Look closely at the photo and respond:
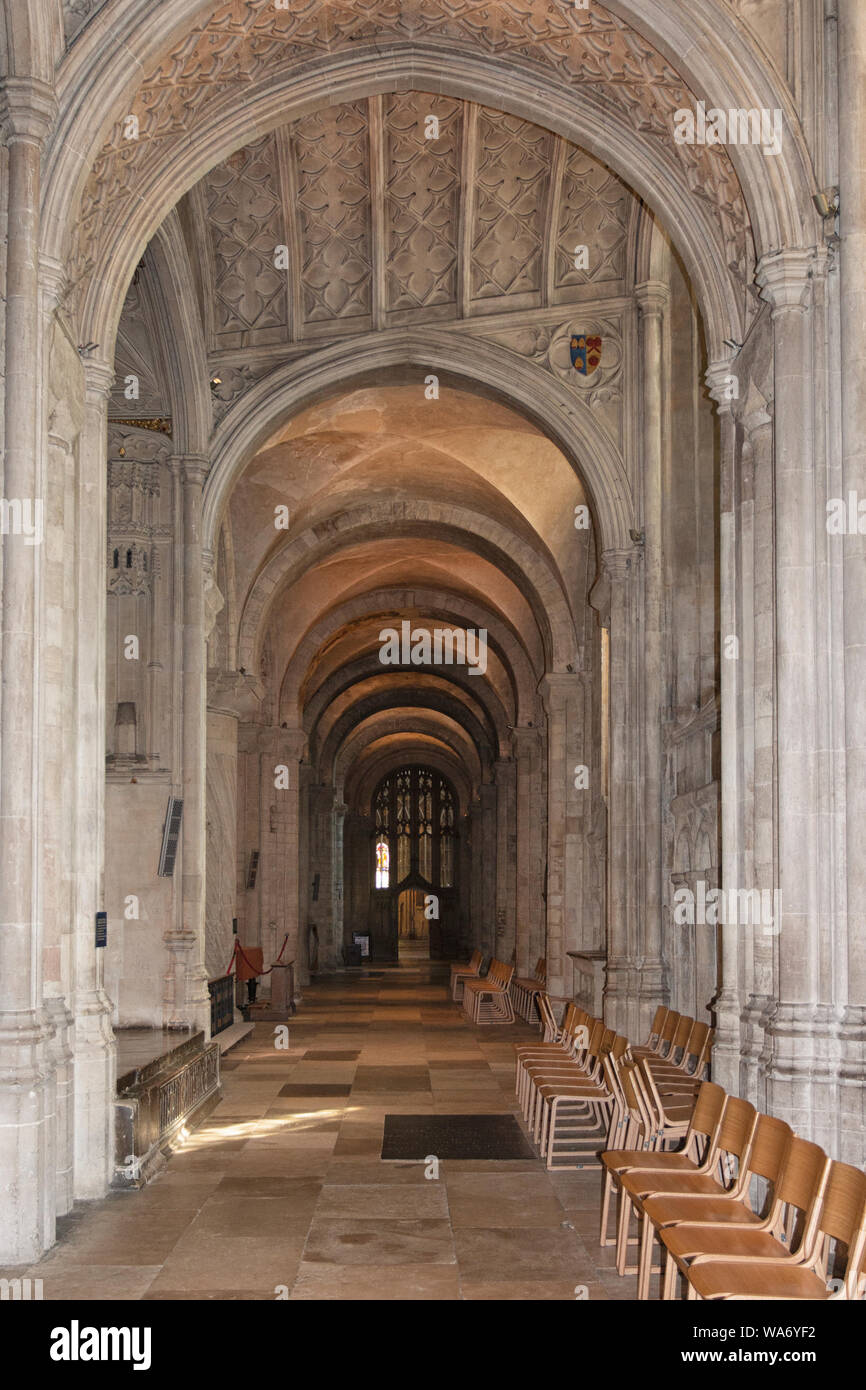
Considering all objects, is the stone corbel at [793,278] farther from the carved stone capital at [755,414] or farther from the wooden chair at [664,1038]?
the wooden chair at [664,1038]

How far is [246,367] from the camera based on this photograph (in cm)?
1427

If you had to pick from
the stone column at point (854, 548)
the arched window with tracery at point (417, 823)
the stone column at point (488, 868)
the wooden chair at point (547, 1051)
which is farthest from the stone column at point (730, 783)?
the arched window with tracery at point (417, 823)

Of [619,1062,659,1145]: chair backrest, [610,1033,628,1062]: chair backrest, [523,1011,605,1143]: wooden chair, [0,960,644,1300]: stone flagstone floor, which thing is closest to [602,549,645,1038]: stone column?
[523,1011,605,1143]: wooden chair

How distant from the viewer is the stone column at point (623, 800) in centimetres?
1284

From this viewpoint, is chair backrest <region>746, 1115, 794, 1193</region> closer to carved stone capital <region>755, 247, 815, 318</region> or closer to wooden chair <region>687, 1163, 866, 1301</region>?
wooden chair <region>687, 1163, 866, 1301</region>

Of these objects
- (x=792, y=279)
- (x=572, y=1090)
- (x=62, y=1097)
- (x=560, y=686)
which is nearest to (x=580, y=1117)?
(x=572, y=1090)

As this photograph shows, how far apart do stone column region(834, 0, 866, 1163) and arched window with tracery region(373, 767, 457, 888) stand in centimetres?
4030

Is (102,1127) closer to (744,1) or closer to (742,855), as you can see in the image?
(742,855)

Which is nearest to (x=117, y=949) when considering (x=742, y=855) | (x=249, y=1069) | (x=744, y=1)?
(x=249, y=1069)

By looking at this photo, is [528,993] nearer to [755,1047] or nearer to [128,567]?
[128,567]

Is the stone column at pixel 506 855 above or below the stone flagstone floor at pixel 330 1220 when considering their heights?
above

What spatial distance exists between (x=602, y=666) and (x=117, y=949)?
626cm

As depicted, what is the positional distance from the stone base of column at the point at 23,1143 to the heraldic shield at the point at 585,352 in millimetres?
9091

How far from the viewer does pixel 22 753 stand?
7.09m
